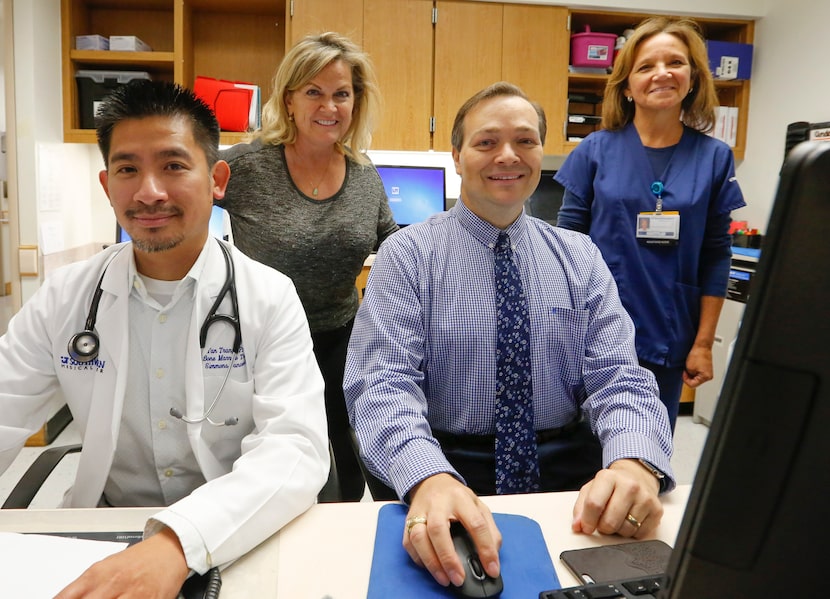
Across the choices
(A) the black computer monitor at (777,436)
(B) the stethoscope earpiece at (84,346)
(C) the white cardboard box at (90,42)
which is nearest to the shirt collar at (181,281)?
(B) the stethoscope earpiece at (84,346)

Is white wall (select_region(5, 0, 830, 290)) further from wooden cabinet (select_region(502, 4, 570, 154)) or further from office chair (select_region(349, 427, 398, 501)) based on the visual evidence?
office chair (select_region(349, 427, 398, 501))

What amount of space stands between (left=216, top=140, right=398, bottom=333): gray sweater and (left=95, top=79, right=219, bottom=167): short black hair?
632 millimetres

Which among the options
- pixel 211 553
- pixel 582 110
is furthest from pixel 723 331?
pixel 211 553

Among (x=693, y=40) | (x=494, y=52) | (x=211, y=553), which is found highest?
(x=494, y=52)

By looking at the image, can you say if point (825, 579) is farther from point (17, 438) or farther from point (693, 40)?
point (693, 40)

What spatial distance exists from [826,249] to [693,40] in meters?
1.70

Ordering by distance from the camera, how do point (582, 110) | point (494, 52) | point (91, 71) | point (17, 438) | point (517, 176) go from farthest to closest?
point (582, 110) → point (494, 52) → point (91, 71) → point (517, 176) → point (17, 438)

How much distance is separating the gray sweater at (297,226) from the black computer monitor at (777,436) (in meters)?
1.58

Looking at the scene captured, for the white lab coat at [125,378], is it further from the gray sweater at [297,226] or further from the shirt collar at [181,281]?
the gray sweater at [297,226]

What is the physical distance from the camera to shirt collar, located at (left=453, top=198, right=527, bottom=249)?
1.37 m

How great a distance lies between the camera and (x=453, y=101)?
3.60 metres

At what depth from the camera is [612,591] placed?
27.5 inches

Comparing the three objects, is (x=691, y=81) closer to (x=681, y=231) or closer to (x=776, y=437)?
(x=681, y=231)

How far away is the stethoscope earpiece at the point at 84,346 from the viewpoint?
3.54 ft
